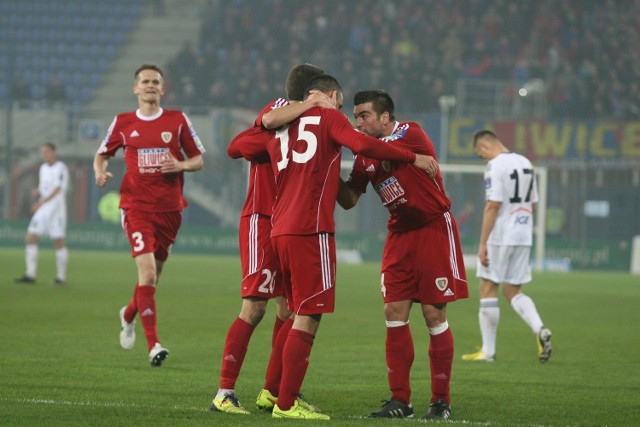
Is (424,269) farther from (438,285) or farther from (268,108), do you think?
(268,108)

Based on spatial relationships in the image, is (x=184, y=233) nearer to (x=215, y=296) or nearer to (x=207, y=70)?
(x=207, y=70)

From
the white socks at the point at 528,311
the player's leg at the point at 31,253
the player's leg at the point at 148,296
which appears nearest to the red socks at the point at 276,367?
the player's leg at the point at 148,296

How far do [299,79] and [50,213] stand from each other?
1398 centimetres

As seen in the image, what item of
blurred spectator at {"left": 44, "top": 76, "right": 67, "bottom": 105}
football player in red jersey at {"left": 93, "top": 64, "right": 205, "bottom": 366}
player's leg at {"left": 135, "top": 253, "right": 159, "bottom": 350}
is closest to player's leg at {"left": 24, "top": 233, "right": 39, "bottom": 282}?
football player in red jersey at {"left": 93, "top": 64, "right": 205, "bottom": 366}

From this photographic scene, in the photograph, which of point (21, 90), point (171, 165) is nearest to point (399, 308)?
point (171, 165)

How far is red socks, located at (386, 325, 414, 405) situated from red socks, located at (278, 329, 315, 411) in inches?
29.4

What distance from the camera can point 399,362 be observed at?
691cm

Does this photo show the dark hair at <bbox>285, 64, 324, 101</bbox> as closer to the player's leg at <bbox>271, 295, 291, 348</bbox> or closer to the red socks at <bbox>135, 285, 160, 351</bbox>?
the player's leg at <bbox>271, 295, 291, 348</bbox>

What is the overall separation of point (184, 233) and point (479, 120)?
8.97 meters

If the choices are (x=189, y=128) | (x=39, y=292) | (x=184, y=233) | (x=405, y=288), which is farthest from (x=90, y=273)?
(x=405, y=288)

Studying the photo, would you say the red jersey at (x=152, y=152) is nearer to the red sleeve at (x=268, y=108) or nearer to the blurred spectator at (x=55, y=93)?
the red sleeve at (x=268, y=108)

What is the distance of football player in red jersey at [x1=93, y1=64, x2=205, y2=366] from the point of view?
9773 mm

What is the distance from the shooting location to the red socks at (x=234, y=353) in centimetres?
664

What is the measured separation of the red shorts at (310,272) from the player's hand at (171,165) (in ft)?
11.5
